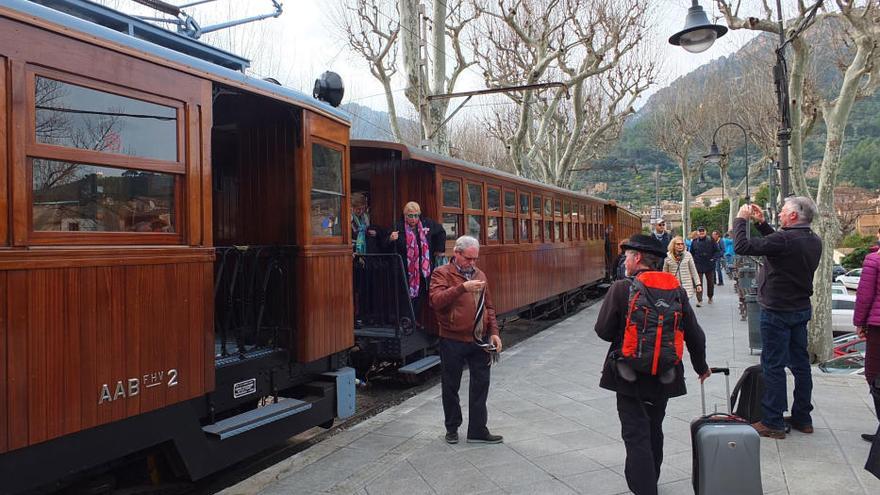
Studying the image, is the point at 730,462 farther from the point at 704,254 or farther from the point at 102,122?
the point at 704,254

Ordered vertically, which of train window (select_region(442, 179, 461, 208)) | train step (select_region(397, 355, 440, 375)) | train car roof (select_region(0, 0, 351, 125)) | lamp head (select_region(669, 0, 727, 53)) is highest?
lamp head (select_region(669, 0, 727, 53))

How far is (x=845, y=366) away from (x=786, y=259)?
375 centimetres

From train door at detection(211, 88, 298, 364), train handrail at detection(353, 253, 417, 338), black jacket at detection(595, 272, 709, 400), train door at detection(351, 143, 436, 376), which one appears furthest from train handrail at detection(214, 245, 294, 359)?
black jacket at detection(595, 272, 709, 400)

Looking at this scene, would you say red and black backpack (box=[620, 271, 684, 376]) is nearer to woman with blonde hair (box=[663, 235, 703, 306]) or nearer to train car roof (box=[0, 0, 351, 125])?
train car roof (box=[0, 0, 351, 125])

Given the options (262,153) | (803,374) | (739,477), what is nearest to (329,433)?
(262,153)

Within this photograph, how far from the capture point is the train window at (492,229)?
9008mm

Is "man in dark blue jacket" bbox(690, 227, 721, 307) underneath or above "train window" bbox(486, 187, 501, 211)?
underneath

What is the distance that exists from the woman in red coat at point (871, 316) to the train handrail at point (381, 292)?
4197 millimetres

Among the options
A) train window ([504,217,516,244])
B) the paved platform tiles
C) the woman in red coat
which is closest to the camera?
the paved platform tiles

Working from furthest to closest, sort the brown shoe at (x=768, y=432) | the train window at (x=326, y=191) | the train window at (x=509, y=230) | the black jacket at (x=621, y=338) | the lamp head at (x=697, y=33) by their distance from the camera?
the train window at (x=509, y=230) < the lamp head at (x=697, y=33) < the train window at (x=326, y=191) < the brown shoe at (x=768, y=432) < the black jacket at (x=621, y=338)

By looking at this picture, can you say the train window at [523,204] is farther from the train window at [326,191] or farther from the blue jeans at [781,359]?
the blue jeans at [781,359]

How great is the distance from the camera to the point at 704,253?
15.3 meters

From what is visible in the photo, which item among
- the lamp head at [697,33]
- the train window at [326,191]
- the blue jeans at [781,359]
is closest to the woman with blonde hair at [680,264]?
the lamp head at [697,33]

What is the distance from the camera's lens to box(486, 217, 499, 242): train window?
355 inches
